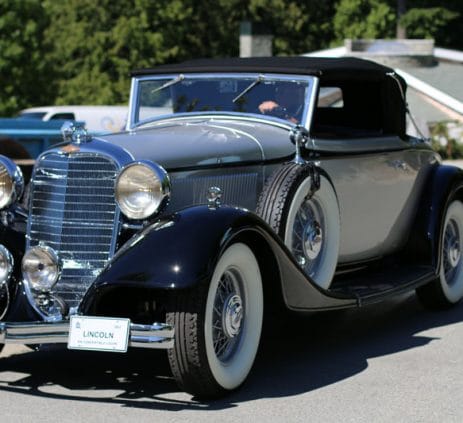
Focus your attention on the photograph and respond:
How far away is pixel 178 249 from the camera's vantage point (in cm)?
515

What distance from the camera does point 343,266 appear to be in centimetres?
727

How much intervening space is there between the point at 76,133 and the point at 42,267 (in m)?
0.75

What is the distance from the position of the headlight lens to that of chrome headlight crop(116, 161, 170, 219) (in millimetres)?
481

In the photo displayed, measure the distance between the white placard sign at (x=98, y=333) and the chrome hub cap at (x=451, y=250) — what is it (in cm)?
379

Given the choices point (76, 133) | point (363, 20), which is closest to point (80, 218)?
point (76, 133)

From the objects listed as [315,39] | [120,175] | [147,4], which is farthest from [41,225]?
[315,39]

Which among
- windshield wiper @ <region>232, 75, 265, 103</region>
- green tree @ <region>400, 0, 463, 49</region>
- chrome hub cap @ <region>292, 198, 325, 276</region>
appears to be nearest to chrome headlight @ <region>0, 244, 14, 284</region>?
chrome hub cap @ <region>292, 198, 325, 276</region>

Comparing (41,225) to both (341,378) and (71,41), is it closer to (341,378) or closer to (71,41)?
(341,378)

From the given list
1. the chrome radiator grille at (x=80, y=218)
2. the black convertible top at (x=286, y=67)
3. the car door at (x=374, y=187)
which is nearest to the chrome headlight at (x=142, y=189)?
the chrome radiator grille at (x=80, y=218)

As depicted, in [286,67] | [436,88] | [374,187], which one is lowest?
[436,88]

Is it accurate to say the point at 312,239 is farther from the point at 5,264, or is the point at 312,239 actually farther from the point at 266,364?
the point at 5,264

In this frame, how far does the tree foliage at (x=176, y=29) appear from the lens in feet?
150

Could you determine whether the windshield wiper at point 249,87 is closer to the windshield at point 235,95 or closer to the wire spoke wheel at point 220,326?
the windshield at point 235,95

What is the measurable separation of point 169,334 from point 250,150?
1654 millimetres
